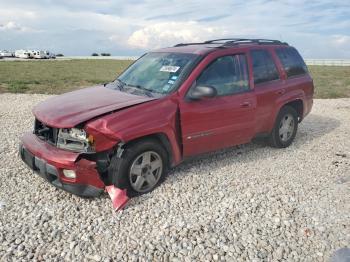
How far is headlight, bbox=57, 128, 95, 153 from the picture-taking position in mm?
4102

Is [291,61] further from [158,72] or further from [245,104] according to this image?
[158,72]

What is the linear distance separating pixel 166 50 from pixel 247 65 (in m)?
1.28

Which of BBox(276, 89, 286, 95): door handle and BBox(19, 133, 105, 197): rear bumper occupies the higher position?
BBox(276, 89, 286, 95): door handle

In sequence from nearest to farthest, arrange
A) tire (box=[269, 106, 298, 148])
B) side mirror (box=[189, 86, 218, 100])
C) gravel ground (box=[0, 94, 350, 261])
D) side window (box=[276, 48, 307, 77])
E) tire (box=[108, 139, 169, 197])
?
gravel ground (box=[0, 94, 350, 261])
tire (box=[108, 139, 169, 197])
side mirror (box=[189, 86, 218, 100])
tire (box=[269, 106, 298, 148])
side window (box=[276, 48, 307, 77])

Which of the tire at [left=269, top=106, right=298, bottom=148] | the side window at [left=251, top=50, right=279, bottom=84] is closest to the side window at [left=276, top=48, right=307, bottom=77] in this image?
the side window at [left=251, top=50, right=279, bottom=84]

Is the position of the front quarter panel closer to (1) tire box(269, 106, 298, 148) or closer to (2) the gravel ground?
(2) the gravel ground

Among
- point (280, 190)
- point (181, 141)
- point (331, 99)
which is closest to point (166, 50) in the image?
point (181, 141)

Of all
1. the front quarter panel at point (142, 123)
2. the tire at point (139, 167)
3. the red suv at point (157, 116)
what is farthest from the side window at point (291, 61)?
the tire at point (139, 167)

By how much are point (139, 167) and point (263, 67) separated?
285 cm

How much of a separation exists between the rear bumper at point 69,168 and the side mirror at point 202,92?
155 centimetres

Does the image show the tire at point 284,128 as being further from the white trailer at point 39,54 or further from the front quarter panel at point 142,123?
the white trailer at point 39,54

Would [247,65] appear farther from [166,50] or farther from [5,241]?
[5,241]

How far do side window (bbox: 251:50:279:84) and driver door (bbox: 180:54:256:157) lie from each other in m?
0.28

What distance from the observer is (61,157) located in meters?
4.10
